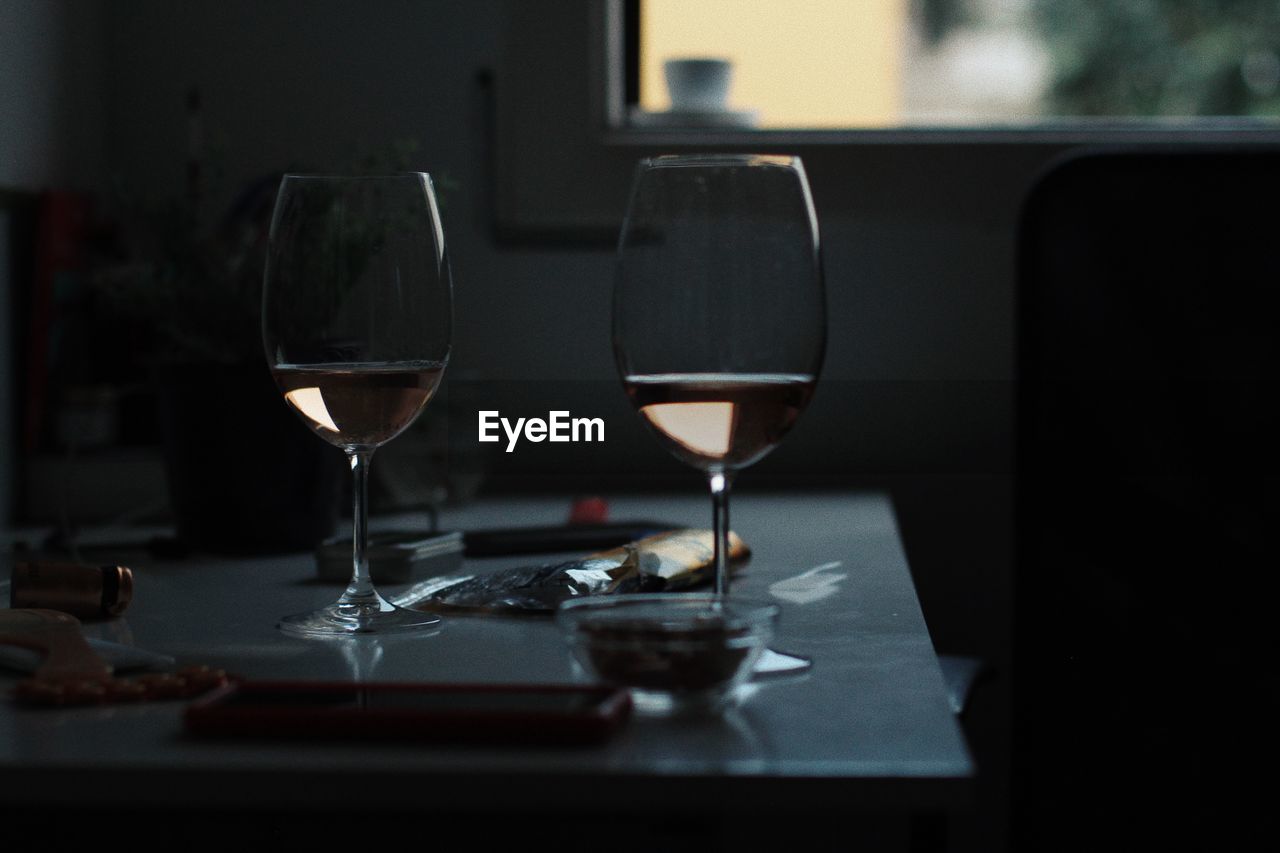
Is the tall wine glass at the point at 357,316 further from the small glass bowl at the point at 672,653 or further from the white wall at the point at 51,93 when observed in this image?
the white wall at the point at 51,93

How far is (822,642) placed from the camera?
2.12 ft

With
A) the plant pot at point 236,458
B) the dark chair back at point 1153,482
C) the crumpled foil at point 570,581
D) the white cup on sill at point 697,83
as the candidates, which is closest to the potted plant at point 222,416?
the plant pot at point 236,458

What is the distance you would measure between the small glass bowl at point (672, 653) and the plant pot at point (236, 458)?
0.52 metres

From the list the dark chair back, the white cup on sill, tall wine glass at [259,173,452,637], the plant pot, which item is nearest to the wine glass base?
tall wine glass at [259,173,452,637]

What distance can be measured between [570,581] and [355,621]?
11cm

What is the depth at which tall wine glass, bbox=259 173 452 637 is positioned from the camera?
694mm

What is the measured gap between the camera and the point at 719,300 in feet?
1.88

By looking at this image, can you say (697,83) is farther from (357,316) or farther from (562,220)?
(357,316)

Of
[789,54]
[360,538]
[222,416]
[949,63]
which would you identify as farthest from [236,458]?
[949,63]

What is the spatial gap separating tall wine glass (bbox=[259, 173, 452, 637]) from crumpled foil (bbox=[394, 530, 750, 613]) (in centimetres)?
4

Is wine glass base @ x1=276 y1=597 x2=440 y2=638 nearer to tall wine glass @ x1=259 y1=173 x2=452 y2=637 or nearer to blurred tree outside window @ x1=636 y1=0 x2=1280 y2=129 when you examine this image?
tall wine glass @ x1=259 y1=173 x2=452 y2=637

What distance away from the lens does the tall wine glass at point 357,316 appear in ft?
2.28

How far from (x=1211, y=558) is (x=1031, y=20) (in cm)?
125

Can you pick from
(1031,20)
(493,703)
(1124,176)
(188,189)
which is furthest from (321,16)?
(493,703)
